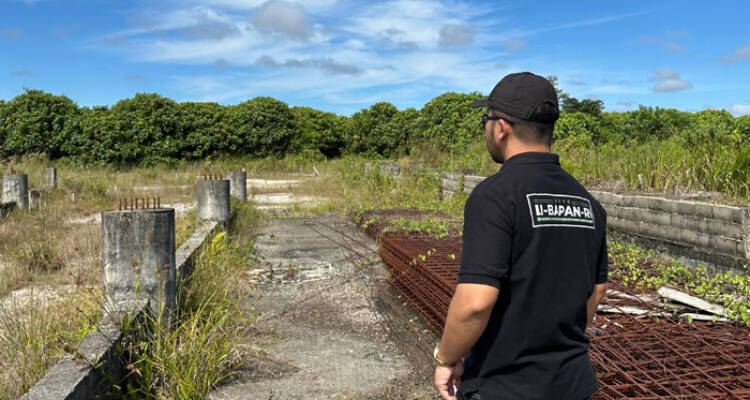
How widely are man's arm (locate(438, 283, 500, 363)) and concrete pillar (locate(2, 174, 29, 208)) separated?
11780mm

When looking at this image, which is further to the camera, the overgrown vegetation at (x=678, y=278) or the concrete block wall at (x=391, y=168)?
the concrete block wall at (x=391, y=168)

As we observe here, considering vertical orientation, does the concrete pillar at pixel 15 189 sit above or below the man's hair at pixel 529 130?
below

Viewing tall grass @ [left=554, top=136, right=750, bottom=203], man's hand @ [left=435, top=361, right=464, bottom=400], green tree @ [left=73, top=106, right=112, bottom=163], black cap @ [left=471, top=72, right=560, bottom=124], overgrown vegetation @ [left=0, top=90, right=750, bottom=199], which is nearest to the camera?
black cap @ [left=471, top=72, right=560, bottom=124]

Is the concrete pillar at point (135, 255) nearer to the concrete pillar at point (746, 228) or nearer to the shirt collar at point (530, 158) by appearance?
the shirt collar at point (530, 158)

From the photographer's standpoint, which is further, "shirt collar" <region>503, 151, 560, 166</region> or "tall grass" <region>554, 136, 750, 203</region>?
"tall grass" <region>554, 136, 750, 203</region>

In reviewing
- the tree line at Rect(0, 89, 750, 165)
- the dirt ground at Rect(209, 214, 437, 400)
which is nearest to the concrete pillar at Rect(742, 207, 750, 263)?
the dirt ground at Rect(209, 214, 437, 400)

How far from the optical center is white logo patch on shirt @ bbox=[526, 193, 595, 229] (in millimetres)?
1628

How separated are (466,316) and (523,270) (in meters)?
0.22

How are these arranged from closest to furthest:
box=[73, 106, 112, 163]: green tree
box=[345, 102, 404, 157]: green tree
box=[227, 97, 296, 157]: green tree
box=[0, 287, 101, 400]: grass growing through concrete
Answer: box=[0, 287, 101, 400]: grass growing through concrete < box=[73, 106, 112, 163]: green tree < box=[227, 97, 296, 157]: green tree < box=[345, 102, 404, 157]: green tree

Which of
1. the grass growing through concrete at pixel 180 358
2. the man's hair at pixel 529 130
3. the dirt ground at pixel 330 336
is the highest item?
the man's hair at pixel 529 130

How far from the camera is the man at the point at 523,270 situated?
1.61 m

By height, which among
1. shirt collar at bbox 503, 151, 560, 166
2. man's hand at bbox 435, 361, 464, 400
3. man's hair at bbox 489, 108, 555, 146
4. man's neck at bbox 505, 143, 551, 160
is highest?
man's hair at bbox 489, 108, 555, 146

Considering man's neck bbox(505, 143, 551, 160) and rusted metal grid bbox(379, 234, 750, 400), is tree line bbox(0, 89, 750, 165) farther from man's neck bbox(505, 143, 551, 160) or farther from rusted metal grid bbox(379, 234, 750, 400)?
man's neck bbox(505, 143, 551, 160)

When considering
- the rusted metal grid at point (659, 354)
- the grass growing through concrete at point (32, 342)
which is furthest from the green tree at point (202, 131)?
the grass growing through concrete at point (32, 342)
